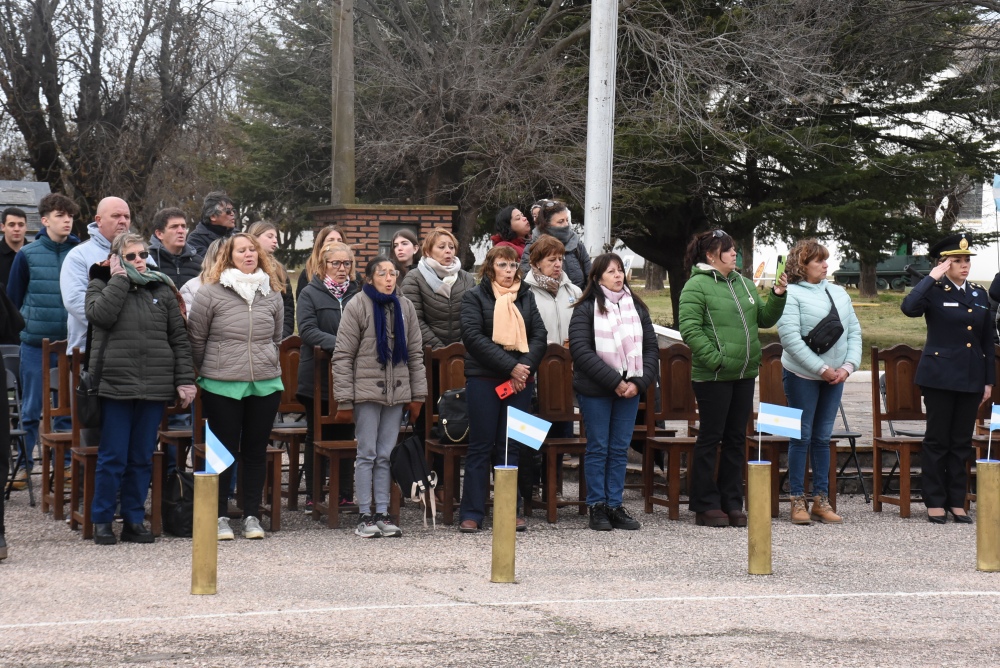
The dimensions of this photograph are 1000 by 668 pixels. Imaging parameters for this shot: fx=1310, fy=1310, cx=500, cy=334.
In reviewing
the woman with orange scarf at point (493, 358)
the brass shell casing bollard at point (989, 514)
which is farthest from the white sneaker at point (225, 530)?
the brass shell casing bollard at point (989, 514)

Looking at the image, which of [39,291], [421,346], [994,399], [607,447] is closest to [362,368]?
[421,346]

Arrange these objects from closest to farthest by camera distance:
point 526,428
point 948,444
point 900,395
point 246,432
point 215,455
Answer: point 215,455 → point 526,428 → point 246,432 → point 948,444 → point 900,395

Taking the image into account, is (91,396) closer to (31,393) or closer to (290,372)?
(290,372)

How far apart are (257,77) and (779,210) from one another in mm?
10771

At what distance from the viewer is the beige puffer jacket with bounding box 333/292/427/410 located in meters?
8.25

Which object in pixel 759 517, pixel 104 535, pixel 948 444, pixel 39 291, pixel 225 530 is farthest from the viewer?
pixel 39 291

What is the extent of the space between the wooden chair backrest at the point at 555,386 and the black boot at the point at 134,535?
2.76 metres

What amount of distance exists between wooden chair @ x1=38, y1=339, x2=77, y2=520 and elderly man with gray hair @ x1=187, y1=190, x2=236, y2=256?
157 cm

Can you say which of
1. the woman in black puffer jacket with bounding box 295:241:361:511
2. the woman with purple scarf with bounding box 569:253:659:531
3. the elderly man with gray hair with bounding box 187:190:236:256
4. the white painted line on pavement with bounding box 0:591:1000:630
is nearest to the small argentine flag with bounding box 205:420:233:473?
the white painted line on pavement with bounding box 0:591:1000:630

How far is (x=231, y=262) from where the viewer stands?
8133 millimetres

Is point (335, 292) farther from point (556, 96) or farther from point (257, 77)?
point (257, 77)

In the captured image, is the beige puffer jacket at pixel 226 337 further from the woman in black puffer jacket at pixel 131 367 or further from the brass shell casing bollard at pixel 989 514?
the brass shell casing bollard at pixel 989 514

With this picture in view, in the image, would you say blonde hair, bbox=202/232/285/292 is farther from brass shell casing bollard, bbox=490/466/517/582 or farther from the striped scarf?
brass shell casing bollard, bbox=490/466/517/582

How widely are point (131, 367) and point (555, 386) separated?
9.65 ft
